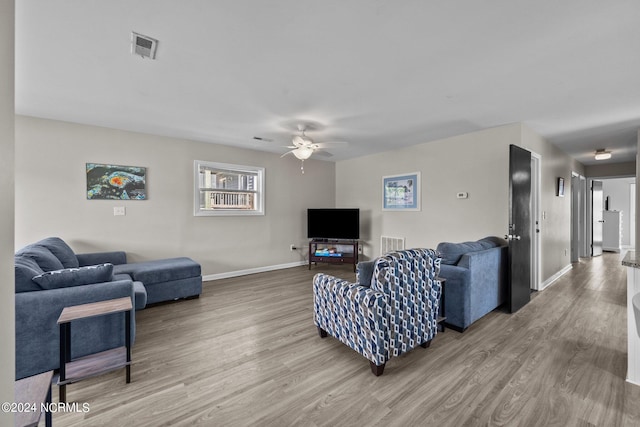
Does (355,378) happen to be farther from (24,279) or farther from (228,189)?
(228,189)

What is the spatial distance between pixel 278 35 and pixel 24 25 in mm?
1616

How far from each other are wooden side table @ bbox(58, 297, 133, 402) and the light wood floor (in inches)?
4.8

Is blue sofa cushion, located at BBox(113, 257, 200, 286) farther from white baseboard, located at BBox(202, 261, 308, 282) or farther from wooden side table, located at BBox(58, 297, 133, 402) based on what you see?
wooden side table, located at BBox(58, 297, 133, 402)

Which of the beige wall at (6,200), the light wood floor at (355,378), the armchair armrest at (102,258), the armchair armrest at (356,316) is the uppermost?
the beige wall at (6,200)

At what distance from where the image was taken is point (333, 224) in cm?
557

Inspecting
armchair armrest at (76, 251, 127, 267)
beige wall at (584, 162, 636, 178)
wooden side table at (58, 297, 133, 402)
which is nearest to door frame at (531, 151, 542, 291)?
beige wall at (584, 162, 636, 178)

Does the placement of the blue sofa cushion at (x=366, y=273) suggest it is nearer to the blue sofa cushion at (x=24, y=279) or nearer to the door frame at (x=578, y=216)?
the blue sofa cushion at (x=24, y=279)

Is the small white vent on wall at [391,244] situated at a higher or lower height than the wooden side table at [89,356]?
higher

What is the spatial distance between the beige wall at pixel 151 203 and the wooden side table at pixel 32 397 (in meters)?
3.33

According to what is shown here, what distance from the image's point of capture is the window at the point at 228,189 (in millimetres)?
4645

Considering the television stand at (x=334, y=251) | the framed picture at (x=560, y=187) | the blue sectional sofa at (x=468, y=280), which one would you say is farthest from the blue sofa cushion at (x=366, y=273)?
the framed picture at (x=560, y=187)

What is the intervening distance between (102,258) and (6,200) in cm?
359

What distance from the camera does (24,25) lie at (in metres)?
1.72

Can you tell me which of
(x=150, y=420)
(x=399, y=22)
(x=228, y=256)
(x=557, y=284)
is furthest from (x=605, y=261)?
(x=150, y=420)
